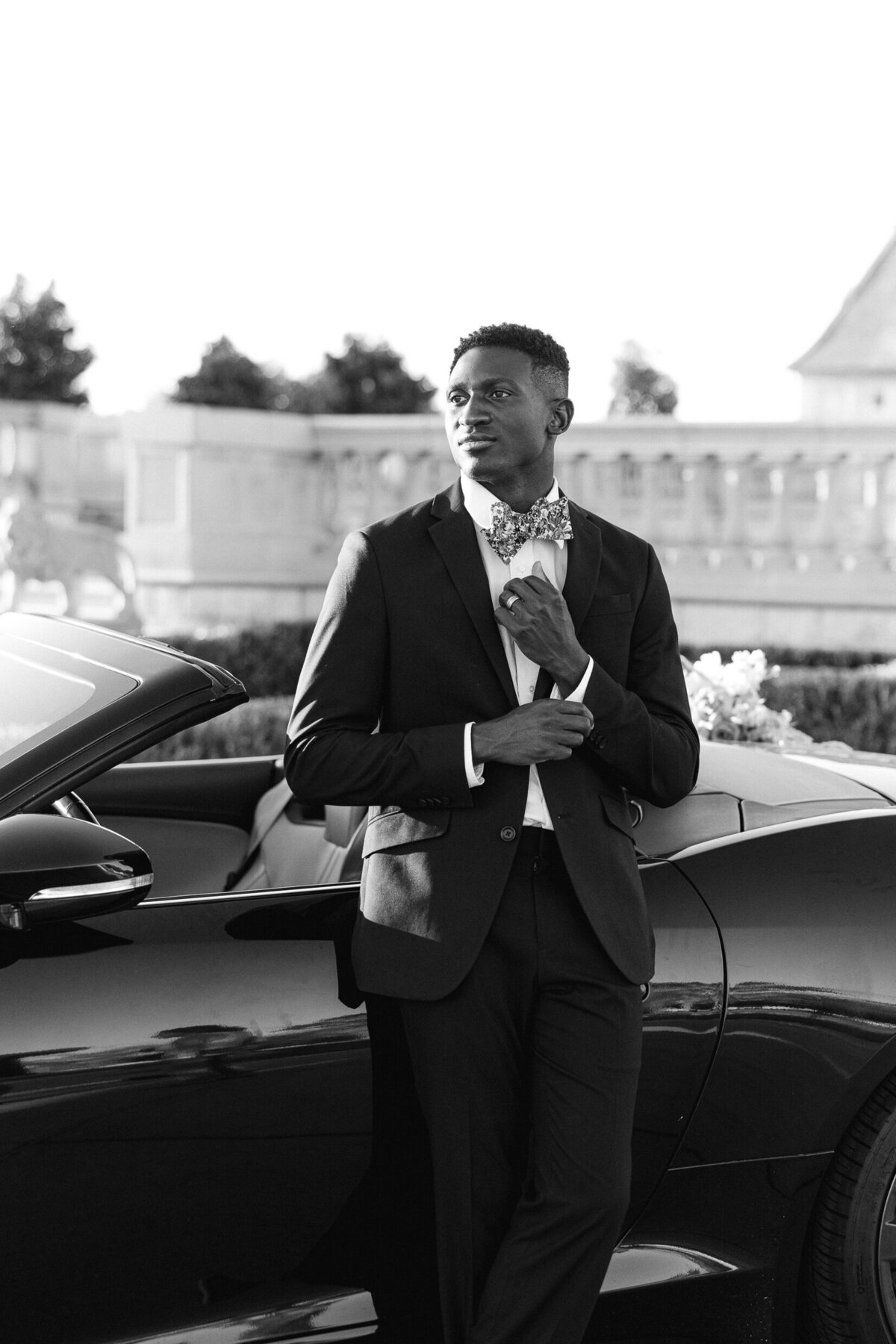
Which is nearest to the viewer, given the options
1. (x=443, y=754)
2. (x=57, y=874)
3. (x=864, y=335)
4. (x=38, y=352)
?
(x=57, y=874)

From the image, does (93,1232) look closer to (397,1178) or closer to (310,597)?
(397,1178)

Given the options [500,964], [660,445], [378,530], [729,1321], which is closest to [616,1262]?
[729,1321]

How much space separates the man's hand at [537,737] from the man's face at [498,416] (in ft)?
1.22

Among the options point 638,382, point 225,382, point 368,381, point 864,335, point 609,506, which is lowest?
point 609,506

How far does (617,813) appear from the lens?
2.31 metres

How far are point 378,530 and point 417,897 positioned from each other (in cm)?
56

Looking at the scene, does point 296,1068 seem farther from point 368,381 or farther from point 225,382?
point 368,381

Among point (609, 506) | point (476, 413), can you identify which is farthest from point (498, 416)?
point (609, 506)

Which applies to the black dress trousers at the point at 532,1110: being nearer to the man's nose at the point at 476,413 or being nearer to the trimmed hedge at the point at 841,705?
the man's nose at the point at 476,413

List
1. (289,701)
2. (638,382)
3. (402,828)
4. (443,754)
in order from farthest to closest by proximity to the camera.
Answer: (638,382)
(289,701)
(402,828)
(443,754)

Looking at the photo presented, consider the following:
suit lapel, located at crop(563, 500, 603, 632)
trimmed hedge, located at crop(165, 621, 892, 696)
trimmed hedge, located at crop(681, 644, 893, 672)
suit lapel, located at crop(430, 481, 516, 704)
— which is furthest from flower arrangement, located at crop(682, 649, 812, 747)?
trimmed hedge, located at crop(681, 644, 893, 672)

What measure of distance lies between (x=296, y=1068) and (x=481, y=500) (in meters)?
0.90

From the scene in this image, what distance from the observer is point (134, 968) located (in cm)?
222

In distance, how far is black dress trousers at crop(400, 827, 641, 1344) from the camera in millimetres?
2176
